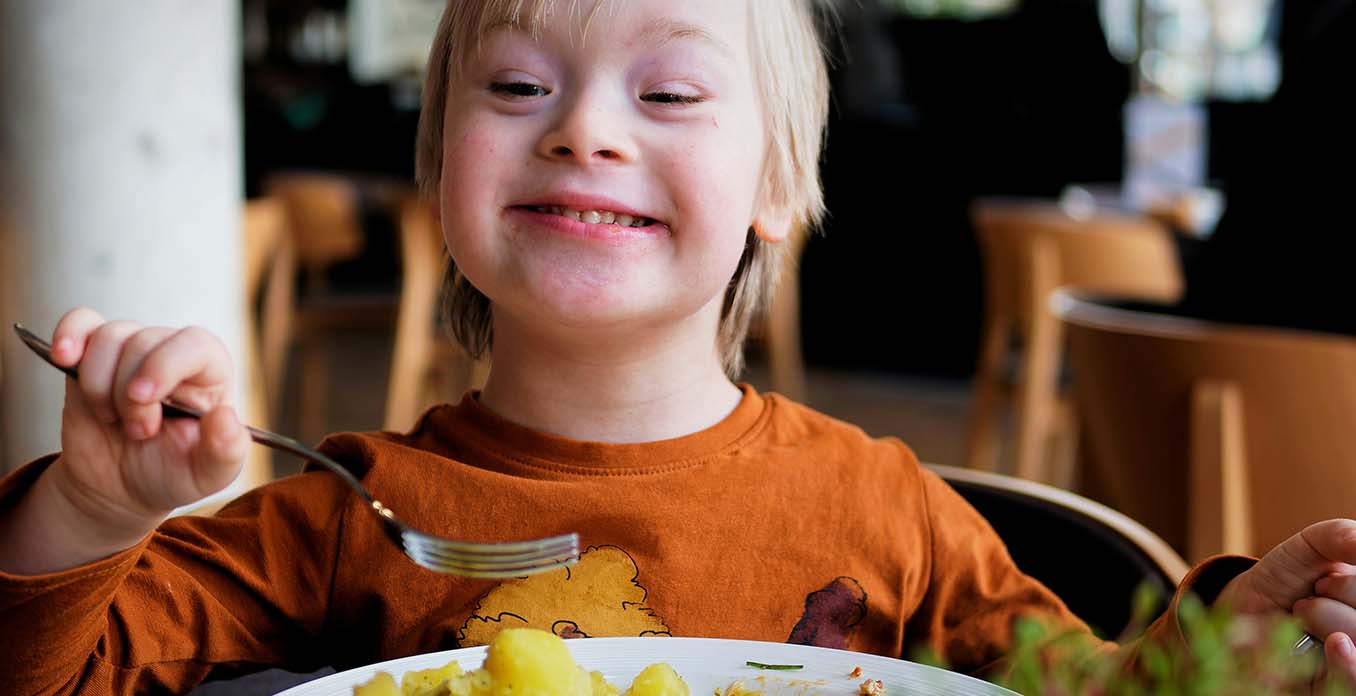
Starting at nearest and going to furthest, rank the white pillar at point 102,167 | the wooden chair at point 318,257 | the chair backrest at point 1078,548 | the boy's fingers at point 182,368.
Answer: the boy's fingers at point 182,368
the chair backrest at point 1078,548
the white pillar at point 102,167
the wooden chair at point 318,257

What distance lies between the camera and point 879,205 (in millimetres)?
6910

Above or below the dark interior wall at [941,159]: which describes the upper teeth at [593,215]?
above

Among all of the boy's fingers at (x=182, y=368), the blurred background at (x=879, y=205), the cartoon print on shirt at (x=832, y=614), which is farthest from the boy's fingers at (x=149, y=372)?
the blurred background at (x=879, y=205)

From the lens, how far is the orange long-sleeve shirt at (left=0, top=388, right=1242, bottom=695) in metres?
0.97

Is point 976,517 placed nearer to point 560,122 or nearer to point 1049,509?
point 1049,509

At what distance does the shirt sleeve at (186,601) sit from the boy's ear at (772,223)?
434mm

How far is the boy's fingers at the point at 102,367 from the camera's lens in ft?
2.52

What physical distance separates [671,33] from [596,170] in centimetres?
13

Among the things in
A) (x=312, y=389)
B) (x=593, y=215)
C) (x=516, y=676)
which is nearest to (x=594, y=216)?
(x=593, y=215)

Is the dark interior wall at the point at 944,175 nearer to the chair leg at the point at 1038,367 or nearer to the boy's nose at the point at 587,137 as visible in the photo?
the chair leg at the point at 1038,367

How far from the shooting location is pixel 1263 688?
18.9 inches

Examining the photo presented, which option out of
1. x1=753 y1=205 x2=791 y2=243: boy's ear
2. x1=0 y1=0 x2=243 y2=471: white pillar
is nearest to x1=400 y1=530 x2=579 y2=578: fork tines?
x1=753 y1=205 x2=791 y2=243: boy's ear

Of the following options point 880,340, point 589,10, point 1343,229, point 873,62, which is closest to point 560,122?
point 589,10

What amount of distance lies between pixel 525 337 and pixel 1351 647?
0.63 metres
